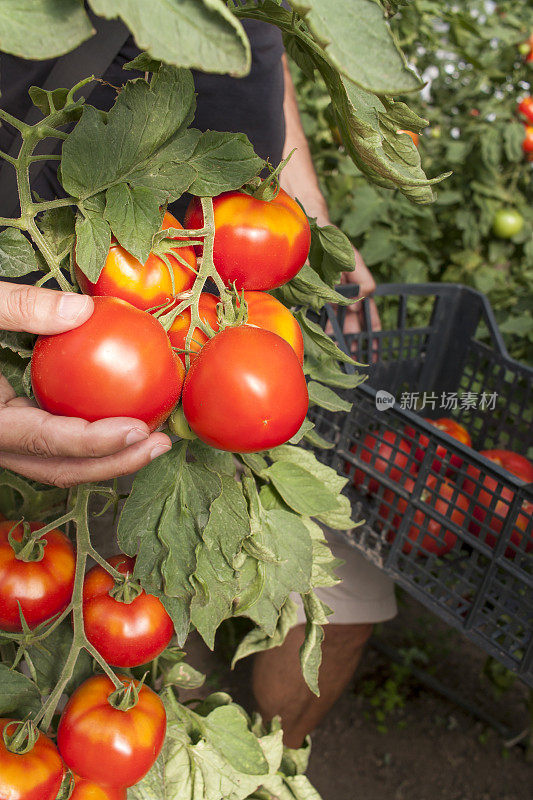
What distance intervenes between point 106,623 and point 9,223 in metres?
0.36

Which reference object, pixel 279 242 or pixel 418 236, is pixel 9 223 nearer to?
pixel 279 242

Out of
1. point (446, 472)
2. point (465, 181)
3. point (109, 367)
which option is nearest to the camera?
point (109, 367)

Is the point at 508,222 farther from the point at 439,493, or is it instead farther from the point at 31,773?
the point at 31,773

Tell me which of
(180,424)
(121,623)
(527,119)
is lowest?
(121,623)

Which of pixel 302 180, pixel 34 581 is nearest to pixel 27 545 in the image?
pixel 34 581

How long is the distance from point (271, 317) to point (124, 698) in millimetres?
361

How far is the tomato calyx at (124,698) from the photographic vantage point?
611 millimetres

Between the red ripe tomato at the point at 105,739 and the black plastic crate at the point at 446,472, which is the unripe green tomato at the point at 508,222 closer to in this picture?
the black plastic crate at the point at 446,472

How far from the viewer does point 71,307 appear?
17.6 inches

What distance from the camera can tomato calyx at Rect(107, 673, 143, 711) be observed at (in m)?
0.61

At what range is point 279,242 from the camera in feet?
1.72

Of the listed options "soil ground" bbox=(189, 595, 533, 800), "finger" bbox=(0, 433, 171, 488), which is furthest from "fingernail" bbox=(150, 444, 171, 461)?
"soil ground" bbox=(189, 595, 533, 800)

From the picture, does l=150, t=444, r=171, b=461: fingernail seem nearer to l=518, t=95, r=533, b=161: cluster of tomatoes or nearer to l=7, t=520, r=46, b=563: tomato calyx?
l=7, t=520, r=46, b=563: tomato calyx

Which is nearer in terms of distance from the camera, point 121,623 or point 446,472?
point 121,623
